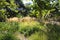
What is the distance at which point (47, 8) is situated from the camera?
1850cm

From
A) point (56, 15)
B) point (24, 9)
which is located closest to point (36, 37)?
point (56, 15)

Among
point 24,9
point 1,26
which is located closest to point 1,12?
point 1,26

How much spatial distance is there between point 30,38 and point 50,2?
A: 32.5ft

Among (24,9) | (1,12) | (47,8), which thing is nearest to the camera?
(1,12)

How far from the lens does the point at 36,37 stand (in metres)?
9.04

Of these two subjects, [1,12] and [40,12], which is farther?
[40,12]

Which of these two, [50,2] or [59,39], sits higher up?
[50,2]

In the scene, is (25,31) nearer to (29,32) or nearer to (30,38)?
(29,32)

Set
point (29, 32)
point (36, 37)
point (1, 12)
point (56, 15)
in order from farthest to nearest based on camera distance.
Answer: point (56, 15) → point (1, 12) → point (29, 32) → point (36, 37)

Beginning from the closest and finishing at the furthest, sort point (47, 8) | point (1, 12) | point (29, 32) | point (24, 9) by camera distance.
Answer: point (29, 32)
point (1, 12)
point (47, 8)
point (24, 9)

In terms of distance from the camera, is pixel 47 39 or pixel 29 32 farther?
pixel 29 32

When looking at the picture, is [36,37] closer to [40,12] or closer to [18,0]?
[40,12]

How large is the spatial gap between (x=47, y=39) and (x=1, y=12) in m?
6.56

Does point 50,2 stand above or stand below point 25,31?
above
